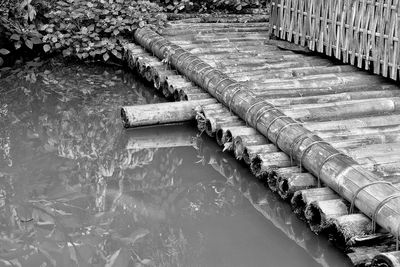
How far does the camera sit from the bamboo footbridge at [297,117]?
187 inches

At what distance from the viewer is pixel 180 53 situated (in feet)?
28.6

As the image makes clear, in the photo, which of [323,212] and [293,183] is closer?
[323,212]

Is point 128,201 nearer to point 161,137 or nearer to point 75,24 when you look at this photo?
point 161,137

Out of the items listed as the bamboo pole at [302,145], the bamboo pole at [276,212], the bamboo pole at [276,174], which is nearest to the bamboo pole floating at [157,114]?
the bamboo pole at [302,145]

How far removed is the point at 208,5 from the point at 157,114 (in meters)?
5.42

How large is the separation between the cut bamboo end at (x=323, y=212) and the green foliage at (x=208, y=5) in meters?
7.32

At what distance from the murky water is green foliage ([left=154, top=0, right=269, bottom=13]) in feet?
13.3

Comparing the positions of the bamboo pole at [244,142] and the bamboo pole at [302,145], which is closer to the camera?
the bamboo pole at [302,145]

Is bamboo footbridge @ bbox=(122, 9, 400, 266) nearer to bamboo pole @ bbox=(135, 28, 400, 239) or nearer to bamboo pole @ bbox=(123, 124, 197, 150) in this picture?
bamboo pole @ bbox=(135, 28, 400, 239)

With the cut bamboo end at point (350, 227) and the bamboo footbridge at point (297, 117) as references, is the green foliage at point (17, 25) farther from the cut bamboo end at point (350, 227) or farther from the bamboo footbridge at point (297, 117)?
the cut bamboo end at point (350, 227)

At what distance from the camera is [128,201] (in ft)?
19.3

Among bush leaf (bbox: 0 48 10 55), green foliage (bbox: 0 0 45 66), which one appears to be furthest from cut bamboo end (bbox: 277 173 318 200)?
bush leaf (bbox: 0 48 10 55)

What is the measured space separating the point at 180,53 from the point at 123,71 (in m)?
1.64

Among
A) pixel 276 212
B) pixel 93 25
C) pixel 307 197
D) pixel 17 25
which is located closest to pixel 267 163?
pixel 276 212
